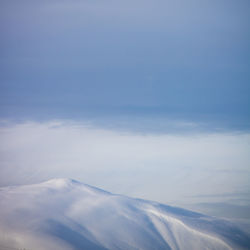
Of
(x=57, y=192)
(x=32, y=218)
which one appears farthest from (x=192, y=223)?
(x=32, y=218)

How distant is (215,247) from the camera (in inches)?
3627

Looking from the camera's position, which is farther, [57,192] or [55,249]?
[57,192]

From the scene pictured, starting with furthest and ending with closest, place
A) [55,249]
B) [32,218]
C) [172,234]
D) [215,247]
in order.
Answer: [172,234], [215,247], [32,218], [55,249]

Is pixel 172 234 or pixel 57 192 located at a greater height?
pixel 57 192

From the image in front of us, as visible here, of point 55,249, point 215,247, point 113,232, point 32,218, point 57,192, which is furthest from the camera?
point 57,192

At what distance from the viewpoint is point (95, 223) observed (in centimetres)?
9100

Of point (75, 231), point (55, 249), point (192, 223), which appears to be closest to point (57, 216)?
point (75, 231)

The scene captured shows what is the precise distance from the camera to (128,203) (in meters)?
Result: 111

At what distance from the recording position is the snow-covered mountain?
70562mm

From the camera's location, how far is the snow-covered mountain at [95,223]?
70562 millimetres

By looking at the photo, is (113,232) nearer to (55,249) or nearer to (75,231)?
(75,231)

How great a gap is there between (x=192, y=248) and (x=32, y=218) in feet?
181

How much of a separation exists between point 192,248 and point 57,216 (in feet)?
159

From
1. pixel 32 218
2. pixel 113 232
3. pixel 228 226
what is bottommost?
pixel 228 226
